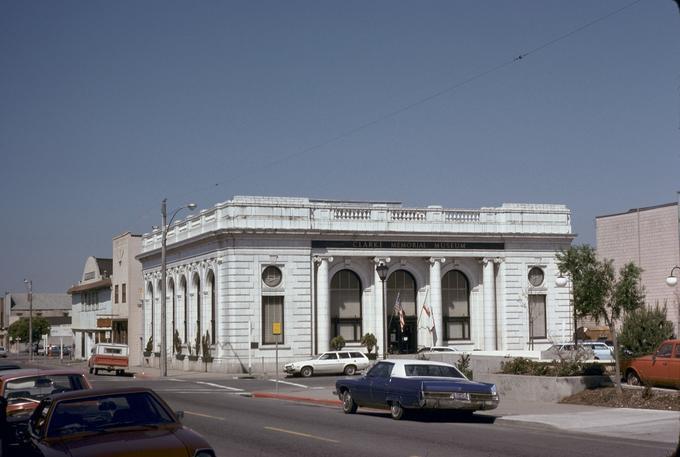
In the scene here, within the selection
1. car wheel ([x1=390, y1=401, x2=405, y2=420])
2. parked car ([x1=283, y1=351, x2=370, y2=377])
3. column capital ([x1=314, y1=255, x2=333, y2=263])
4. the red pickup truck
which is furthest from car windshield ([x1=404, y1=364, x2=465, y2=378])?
the red pickup truck

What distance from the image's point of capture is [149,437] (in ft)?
36.3

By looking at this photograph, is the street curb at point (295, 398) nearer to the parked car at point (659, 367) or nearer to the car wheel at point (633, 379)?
the car wheel at point (633, 379)

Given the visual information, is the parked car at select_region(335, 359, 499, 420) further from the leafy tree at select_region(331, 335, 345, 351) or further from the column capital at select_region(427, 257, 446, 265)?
the column capital at select_region(427, 257, 446, 265)

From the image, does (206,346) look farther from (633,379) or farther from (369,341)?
(633,379)

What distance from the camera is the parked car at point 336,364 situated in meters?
52.5

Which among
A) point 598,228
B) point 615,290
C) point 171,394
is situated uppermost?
point 598,228

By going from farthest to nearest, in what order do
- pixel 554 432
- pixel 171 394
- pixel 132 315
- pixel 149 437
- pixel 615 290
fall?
pixel 132 315
pixel 171 394
pixel 615 290
pixel 554 432
pixel 149 437

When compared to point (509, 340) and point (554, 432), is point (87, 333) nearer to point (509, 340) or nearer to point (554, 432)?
point (509, 340)

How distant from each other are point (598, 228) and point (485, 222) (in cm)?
731

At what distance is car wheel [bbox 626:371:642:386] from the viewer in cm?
2770

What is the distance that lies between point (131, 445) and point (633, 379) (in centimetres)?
2041

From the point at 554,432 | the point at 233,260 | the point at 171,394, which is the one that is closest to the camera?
the point at 554,432

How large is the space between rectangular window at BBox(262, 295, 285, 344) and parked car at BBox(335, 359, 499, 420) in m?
32.6

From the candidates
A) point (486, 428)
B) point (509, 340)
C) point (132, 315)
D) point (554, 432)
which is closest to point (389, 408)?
point (486, 428)
